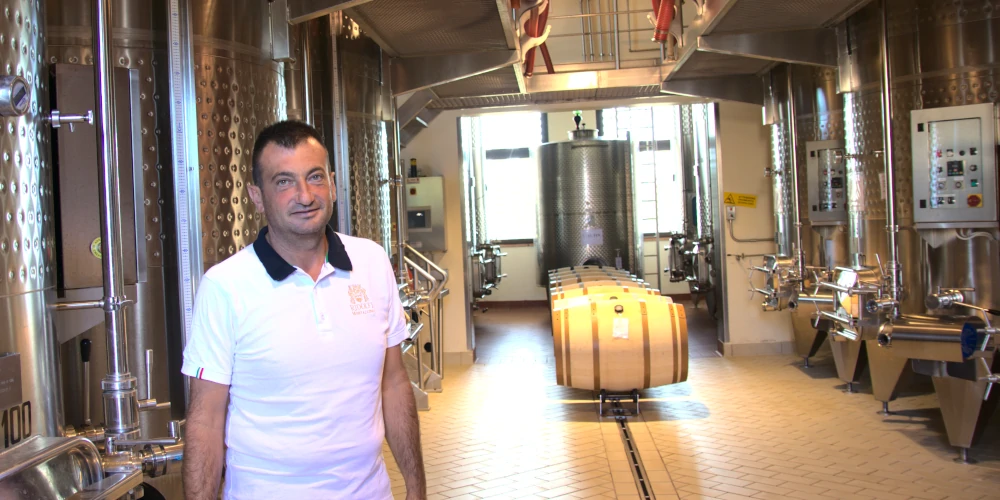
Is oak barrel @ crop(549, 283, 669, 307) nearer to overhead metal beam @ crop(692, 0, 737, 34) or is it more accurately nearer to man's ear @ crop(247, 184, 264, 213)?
overhead metal beam @ crop(692, 0, 737, 34)

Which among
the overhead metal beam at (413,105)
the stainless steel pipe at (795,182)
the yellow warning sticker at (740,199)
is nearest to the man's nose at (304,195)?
the overhead metal beam at (413,105)

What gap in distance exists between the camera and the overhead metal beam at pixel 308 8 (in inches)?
149

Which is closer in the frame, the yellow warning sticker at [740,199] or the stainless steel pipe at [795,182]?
the stainless steel pipe at [795,182]

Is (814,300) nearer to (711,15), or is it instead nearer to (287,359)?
(711,15)

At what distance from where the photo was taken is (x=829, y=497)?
412 cm

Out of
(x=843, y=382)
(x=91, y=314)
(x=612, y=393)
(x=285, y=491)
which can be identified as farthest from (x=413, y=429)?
(x=843, y=382)

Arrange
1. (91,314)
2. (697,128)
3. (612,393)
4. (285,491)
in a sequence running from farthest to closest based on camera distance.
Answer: (697,128) < (612,393) < (91,314) < (285,491)

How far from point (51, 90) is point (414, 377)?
5.05 metres

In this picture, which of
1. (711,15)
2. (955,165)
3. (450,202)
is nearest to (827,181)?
(955,165)

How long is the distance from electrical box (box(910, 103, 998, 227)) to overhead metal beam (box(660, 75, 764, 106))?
2816mm

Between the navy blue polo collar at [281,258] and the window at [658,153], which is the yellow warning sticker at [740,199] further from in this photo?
the navy blue polo collar at [281,258]

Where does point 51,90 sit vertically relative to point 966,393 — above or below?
above

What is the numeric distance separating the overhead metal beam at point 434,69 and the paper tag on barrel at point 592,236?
16.4 feet

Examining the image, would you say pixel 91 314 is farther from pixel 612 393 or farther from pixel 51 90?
pixel 612 393
